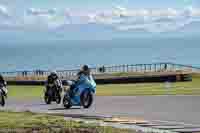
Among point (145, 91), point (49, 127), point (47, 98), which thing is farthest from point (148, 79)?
point (49, 127)

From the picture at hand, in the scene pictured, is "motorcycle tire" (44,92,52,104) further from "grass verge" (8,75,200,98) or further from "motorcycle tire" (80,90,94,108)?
"grass verge" (8,75,200,98)

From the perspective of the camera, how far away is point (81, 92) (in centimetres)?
2427

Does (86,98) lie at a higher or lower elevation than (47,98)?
higher

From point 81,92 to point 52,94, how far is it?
14.5 feet

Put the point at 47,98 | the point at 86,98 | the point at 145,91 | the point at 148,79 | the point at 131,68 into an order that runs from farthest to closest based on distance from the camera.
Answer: the point at 131,68 < the point at 148,79 < the point at 145,91 < the point at 47,98 < the point at 86,98

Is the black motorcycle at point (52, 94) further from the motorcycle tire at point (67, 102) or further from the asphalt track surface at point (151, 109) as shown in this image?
the motorcycle tire at point (67, 102)

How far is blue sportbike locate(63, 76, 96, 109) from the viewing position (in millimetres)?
23906

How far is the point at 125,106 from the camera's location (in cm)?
2466

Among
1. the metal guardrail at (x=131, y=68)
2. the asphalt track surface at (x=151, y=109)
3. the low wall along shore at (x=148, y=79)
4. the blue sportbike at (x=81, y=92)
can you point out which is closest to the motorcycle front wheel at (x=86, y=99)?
the blue sportbike at (x=81, y=92)

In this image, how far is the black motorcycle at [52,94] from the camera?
28391 mm

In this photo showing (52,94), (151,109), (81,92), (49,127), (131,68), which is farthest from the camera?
(131,68)

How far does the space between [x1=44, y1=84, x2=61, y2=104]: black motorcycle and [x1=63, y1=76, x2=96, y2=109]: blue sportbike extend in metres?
3.46

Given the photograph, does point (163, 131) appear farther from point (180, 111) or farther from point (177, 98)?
point (177, 98)

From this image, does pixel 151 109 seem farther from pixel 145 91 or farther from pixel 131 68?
pixel 131 68
